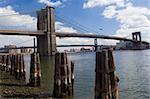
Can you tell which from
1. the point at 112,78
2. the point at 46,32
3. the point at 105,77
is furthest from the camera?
the point at 46,32

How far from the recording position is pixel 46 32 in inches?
2879

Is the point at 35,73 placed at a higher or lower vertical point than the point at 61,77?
higher

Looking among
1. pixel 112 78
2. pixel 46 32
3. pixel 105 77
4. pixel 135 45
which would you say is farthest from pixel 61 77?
pixel 135 45

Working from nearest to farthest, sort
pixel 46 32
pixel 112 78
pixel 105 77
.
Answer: pixel 105 77 → pixel 112 78 → pixel 46 32

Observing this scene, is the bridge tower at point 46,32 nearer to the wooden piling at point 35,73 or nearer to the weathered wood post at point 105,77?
the wooden piling at point 35,73

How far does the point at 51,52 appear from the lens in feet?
234

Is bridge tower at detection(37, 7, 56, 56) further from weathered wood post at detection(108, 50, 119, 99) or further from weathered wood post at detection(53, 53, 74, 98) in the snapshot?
weathered wood post at detection(108, 50, 119, 99)

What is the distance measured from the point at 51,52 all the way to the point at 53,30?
5.83 meters

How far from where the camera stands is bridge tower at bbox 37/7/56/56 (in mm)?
71312

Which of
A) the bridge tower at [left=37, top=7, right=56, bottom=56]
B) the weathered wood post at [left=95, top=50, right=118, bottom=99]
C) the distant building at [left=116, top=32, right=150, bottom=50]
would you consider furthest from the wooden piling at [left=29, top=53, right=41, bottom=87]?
the distant building at [left=116, top=32, right=150, bottom=50]

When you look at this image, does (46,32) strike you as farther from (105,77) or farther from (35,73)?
(105,77)

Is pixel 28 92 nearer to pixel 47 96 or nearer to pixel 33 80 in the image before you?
pixel 47 96

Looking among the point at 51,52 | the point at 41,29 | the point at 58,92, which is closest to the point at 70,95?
the point at 58,92

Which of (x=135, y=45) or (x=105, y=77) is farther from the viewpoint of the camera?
(x=135, y=45)
